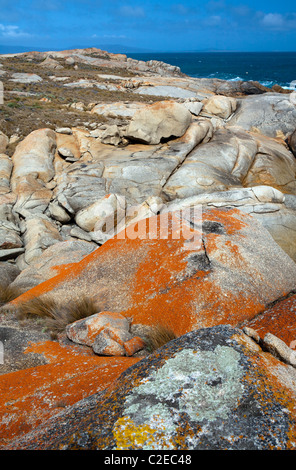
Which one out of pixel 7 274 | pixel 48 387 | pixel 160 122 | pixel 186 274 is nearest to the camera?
pixel 48 387

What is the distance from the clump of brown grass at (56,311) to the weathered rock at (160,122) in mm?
12395

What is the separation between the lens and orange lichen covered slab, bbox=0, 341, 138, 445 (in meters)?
2.92

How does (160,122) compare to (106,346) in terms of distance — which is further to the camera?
(160,122)

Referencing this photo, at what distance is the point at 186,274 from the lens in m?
5.22

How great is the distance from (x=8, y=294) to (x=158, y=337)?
4.03 meters

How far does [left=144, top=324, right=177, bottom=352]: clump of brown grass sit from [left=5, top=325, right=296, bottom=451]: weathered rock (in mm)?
1612

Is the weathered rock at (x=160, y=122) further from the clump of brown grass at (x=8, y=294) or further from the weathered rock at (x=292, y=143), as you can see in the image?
the clump of brown grass at (x=8, y=294)

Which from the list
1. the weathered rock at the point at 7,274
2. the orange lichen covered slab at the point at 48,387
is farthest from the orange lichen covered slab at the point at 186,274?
the weathered rock at the point at 7,274

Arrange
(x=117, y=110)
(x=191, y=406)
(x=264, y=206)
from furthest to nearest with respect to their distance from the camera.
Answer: (x=117, y=110) < (x=264, y=206) < (x=191, y=406)

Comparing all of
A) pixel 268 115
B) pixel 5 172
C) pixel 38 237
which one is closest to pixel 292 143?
pixel 268 115

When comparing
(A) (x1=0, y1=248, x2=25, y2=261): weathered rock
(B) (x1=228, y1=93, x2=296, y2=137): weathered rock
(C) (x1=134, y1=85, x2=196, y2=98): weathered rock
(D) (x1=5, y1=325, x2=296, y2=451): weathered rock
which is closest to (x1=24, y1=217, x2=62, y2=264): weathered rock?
(A) (x1=0, y1=248, x2=25, y2=261): weathered rock

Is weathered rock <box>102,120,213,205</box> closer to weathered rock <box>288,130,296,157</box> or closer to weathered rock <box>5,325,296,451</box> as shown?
weathered rock <box>288,130,296,157</box>

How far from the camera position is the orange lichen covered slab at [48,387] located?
9.58 feet

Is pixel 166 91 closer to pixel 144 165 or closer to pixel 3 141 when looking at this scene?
pixel 3 141
